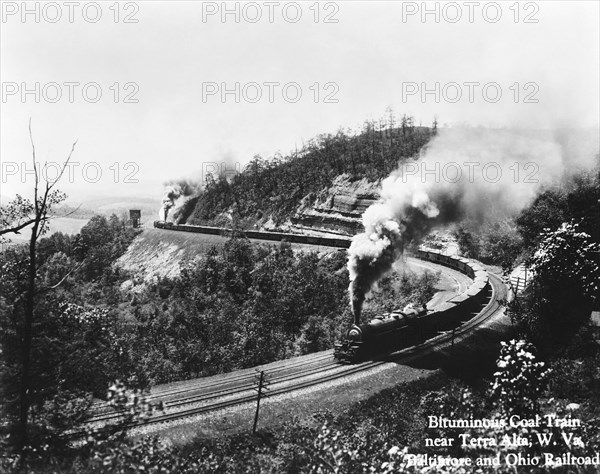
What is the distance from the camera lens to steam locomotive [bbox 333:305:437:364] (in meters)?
22.0

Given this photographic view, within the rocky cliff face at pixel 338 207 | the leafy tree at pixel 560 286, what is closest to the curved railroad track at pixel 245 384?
the leafy tree at pixel 560 286

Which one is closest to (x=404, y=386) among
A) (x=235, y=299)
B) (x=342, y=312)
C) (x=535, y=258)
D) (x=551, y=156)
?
(x=535, y=258)

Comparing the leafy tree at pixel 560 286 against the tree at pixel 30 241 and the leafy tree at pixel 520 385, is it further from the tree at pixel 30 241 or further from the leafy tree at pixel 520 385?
the tree at pixel 30 241

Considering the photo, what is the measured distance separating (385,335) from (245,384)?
7434 mm

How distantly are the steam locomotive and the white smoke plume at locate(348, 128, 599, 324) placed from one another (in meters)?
1.33

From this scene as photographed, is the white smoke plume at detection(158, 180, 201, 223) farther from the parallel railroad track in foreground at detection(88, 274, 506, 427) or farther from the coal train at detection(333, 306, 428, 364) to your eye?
the coal train at detection(333, 306, 428, 364)

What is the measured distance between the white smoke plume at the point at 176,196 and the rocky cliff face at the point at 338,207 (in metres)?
38.7

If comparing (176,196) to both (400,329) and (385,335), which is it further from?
(385,335)

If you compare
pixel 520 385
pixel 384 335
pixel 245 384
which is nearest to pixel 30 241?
pixel 520 385

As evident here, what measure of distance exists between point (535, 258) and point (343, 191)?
155 feet

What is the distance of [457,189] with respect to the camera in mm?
31328

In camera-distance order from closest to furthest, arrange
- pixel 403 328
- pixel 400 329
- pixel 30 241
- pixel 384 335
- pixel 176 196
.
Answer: pixel 30 241 < pixel 384 335 < pixel 400 329 < pixel 403 328 < pixel 176 196

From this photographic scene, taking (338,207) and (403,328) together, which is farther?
(338,207)

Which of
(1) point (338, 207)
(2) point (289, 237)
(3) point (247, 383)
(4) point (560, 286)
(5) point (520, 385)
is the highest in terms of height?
(1) point (338, 207)
